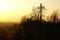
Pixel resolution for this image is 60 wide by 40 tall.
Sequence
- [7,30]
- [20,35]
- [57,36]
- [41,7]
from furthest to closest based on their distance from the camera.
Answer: [41,7] → [7,30] → [20,35] → [57,36]

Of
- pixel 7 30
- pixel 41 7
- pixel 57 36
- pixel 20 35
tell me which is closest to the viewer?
pixel 57 36

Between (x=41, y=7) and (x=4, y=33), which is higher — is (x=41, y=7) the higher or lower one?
the higher one

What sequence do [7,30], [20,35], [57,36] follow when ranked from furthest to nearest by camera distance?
[7,30] < [20,35] < [57,36]

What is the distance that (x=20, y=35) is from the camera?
19.5 meters

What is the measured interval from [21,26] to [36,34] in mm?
2255

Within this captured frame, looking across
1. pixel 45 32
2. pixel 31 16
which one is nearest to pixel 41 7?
pixel 31 16

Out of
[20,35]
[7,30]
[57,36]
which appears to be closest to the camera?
[57,36]

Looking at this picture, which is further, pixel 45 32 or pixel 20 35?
pixel 20 35

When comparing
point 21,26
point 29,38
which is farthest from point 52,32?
point 21,26

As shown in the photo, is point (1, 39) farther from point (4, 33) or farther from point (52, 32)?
point (52, 32)

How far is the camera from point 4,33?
21188 mm

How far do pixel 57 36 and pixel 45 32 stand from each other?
→ 90 centimetres

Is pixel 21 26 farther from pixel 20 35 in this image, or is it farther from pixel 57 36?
pixel 57 36

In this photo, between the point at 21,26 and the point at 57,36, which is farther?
the point at 21,26
